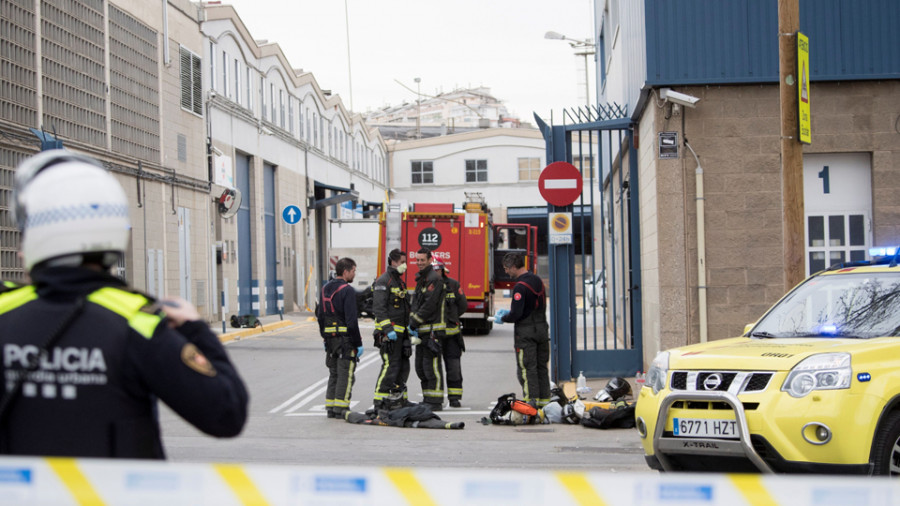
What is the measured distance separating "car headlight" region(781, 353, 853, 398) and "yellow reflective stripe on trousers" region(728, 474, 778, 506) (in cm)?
375

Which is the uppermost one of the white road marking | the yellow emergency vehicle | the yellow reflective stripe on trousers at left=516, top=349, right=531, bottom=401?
the yellow emergency vehicle

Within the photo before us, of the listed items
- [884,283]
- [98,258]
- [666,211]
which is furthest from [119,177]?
[98,258]

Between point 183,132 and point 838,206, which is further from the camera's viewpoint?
point 183,132

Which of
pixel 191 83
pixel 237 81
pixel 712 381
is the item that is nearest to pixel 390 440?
pixel 712 381

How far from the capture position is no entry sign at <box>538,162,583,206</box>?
515 inches

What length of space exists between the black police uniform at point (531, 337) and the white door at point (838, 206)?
3.61m

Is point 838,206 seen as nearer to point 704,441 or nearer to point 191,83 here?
point 704,441

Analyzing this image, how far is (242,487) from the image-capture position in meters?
2.39

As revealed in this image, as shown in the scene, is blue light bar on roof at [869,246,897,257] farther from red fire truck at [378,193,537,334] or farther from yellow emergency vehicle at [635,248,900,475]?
red fire truck at [378,193,537,334]

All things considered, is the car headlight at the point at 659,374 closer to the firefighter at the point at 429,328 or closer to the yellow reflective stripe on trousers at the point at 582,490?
the yellow reflective stripe on trousers at the point at 582,490

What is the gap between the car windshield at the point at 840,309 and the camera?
264 inches

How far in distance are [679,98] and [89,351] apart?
34.3 feet

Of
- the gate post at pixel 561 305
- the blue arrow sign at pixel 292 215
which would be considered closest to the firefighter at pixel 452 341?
the gate post at pixel 561 305

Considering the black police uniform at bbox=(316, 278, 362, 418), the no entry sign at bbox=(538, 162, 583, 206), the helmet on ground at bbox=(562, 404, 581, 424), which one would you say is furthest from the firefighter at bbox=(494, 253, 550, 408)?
the black police uniform at bbox=(316, 278, 362, 418)
